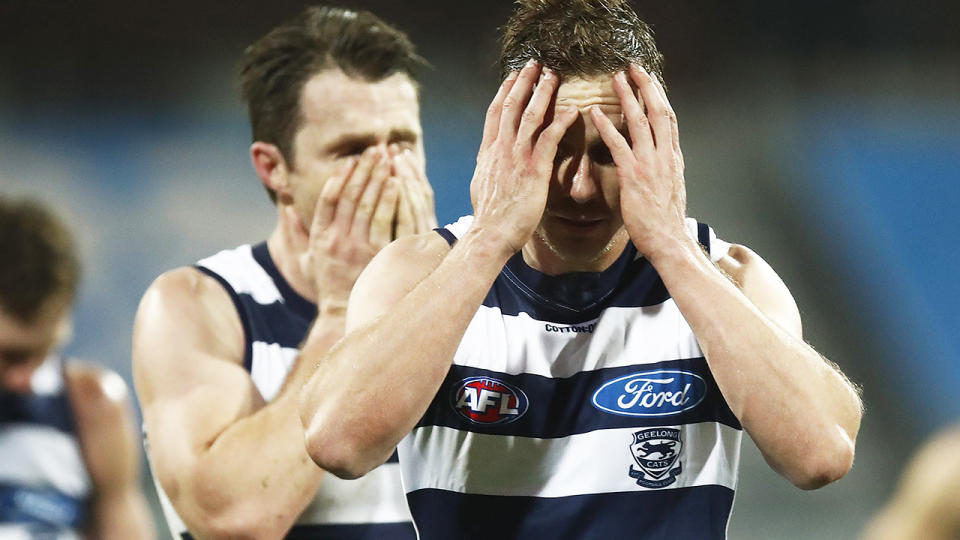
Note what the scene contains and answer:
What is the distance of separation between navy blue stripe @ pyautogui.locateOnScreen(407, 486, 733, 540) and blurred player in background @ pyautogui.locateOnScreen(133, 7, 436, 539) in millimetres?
528

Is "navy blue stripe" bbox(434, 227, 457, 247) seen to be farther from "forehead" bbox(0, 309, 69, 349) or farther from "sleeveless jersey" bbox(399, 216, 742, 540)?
"forehead" bbox(0, 309, 69, 349)

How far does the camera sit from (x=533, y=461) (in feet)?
5.60

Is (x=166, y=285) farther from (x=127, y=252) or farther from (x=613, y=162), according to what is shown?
(x=127, y=252)

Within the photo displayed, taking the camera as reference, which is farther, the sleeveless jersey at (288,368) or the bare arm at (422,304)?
the sleeveless jersey at (288,368)

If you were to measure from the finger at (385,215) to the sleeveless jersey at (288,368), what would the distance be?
315 mm

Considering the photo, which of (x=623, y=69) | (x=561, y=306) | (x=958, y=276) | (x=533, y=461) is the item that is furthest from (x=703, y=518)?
(x=958, y=276)

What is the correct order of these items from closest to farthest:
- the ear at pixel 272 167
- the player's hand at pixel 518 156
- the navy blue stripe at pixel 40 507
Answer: the player's hand at pixel 518 156 → the ear at pixel 272 167 → the navy blue stripe at pixel 40 507

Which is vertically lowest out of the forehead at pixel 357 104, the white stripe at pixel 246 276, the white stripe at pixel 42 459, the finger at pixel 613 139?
the white stripe at pixel 42 459

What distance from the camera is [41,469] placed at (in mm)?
3557

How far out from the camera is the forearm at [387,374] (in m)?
1.50

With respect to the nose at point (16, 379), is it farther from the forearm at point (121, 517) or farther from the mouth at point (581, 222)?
the mouth at point (581, 222)

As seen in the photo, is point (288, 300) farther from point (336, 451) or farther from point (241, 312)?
point (336, 451)

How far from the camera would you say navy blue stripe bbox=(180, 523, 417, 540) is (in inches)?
90.2


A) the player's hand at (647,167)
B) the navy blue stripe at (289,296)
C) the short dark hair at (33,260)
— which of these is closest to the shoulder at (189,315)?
the navy blue stripe at (289,296)
